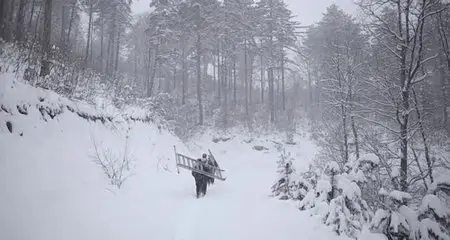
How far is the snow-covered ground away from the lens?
10.7 ft

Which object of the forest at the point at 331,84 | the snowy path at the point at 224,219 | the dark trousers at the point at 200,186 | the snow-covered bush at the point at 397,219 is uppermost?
the forest at the point at 331,84

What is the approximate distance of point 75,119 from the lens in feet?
23.0

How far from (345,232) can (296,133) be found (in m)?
20.5

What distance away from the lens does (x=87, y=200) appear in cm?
431

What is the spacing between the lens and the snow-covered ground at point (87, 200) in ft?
10.7

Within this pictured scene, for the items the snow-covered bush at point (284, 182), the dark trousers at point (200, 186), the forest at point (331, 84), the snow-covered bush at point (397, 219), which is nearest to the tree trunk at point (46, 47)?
the forest at point (331, 84)

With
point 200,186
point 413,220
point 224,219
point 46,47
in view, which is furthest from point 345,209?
point 46,47

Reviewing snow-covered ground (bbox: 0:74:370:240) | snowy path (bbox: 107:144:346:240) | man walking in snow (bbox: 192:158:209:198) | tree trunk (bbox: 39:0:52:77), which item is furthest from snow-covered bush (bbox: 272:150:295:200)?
tree trunk (bbox: 39:0:52:77)

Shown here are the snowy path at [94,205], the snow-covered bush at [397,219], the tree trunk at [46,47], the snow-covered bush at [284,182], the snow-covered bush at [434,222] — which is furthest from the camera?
the snow-covered bush at [284,182]

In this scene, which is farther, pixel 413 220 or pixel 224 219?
pixel 224 219

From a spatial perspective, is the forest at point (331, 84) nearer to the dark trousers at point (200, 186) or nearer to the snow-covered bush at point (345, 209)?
the snow-covered bush at point (345, 209)

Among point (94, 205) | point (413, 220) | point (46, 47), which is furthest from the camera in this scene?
point (46, 47)

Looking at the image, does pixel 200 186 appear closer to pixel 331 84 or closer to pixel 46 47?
pixel 46 47

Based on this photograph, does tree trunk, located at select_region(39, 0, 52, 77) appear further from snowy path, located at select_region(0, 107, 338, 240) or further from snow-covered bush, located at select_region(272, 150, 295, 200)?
snow-covered bush, located at select_region(272, 150, 295, 200)
